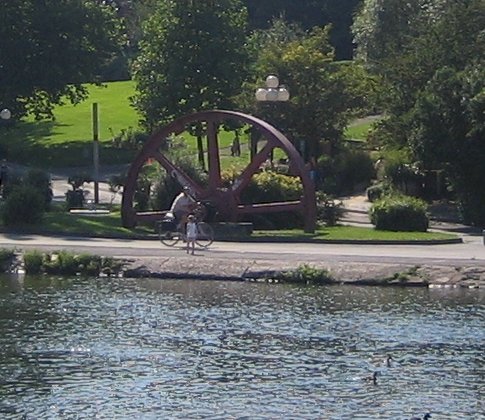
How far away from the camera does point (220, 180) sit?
4759 centimetres

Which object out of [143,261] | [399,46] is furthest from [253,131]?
[143,261]

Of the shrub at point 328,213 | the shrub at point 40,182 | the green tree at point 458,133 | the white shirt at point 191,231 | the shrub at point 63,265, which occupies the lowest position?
the shrub at point 63,265

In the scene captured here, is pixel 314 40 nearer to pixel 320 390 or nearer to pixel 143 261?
pixel 143 261

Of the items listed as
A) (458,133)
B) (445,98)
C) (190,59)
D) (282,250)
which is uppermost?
(190,59)

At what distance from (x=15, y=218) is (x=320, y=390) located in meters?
23.2

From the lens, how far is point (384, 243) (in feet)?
145

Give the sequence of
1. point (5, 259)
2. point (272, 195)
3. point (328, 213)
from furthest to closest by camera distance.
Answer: point (328, 213) → point (272, 195) → point (5, 259)

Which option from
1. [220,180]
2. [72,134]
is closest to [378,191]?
[220,180]

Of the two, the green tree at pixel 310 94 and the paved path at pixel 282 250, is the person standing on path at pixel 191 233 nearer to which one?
the paved path at pixel 282 250

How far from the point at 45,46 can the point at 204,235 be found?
68.5ft

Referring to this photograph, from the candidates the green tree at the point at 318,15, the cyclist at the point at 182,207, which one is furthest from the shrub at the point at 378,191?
the green tree at the point at 318,15

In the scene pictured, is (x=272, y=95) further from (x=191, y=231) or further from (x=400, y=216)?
(x=191, y=231)

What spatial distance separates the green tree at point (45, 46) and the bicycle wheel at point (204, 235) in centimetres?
1993

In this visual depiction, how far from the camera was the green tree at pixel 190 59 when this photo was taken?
61.0 m
